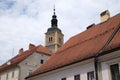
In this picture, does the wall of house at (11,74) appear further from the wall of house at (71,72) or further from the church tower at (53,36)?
the church tower at (53,36)

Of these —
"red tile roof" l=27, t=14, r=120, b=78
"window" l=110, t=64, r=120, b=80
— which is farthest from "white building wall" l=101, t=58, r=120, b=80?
"red tile roof" l=27, t=14, r=120, b=78

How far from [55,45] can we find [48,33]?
6.28 m

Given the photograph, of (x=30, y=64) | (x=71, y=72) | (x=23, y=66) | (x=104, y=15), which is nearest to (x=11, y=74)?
(x=23, y=66)

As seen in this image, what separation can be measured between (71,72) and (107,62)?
467cm

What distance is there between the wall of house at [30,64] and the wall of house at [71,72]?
13.7 m

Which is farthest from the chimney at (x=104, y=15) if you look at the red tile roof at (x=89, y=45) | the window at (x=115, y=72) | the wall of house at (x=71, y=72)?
the window at (x=115, y=72)

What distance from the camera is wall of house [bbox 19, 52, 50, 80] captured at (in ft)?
130

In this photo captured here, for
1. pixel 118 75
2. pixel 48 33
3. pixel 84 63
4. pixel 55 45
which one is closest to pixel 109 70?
pixel 118 75

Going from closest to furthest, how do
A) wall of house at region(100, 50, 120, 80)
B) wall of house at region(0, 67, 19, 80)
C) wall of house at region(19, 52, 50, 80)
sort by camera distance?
1. wall of house at region(100, 50, 120, 80)
2. wall of house at region(0, 67, 19, 80)
3. wall of house at region(19, 52, 50, 80)

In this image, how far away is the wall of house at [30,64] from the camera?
3949 centimetres

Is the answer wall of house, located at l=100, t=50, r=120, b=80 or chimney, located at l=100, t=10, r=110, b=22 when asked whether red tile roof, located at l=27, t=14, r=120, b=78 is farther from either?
chimney, located at l=100, t=10, r=110, b=22

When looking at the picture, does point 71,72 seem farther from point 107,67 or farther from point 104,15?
point 104,15

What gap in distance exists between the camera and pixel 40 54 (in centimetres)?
4334

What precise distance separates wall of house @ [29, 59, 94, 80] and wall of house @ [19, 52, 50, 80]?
44.9 feet
